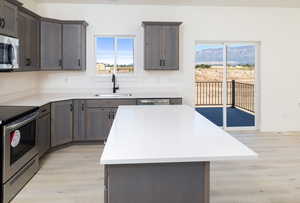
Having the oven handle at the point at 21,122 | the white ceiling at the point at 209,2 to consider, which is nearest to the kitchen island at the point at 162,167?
the oven handle at the point at 21,122

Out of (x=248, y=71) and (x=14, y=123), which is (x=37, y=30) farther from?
(x=248, y=71)

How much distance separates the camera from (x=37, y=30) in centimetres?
496

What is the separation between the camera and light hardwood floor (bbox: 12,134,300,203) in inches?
121

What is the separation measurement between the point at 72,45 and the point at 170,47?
189 centimetres

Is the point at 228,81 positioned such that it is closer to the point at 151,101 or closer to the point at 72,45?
→ the point at 151,101

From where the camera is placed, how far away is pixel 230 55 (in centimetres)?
647

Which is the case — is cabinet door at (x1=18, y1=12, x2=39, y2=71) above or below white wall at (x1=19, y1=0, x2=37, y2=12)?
below

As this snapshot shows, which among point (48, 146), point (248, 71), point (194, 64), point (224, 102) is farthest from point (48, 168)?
point (248, 71)

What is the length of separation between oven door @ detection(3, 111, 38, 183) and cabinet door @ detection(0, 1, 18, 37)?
3.42 ft

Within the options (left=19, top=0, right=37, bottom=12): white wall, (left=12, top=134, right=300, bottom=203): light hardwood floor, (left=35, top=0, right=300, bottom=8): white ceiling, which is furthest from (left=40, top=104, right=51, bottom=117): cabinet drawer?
(left=35, top=0, right=300, bottom=8): white ceiling

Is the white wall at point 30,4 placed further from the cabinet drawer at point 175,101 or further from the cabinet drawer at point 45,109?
the cabinet drawer at point 175,101

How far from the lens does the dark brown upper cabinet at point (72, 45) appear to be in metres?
5.42

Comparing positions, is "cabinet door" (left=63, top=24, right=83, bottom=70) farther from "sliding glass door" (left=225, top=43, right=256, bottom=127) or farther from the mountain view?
"sliding glass door" (left=225, top=43, right=256, bottom=127)

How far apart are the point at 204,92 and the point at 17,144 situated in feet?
15.1
